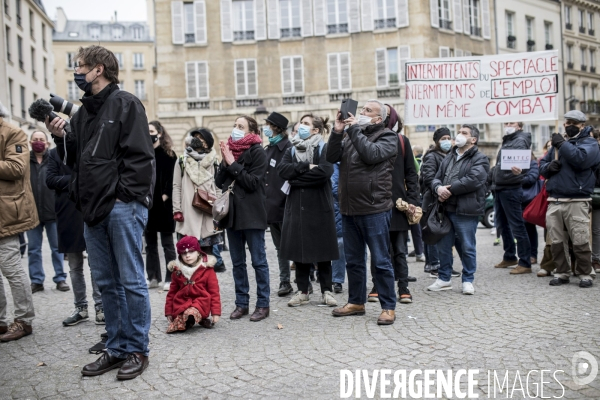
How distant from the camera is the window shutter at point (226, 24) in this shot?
34.8 m

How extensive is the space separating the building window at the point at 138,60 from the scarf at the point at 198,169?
2644 inches

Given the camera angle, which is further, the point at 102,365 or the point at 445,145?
the point at 445,145

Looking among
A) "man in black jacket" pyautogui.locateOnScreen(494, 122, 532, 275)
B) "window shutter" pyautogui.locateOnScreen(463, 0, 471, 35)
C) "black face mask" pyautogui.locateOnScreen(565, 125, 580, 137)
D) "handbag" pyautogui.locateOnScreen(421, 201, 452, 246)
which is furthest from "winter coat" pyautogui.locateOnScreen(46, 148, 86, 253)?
"window shutter" pyautogui.locateOnScreen(463, 0, 471, 35)

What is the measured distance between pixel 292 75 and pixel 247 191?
29.1m

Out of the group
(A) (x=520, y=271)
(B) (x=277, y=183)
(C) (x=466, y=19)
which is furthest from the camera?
(C) (x=466, y=19)

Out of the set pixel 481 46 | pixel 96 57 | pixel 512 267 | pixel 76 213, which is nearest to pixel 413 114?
pixel 512 267

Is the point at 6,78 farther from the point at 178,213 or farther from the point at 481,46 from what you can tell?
the point at 178,213

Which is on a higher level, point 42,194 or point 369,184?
point 42,194

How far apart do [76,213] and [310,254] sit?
8.66 feet

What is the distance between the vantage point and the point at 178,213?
8695 millimetres

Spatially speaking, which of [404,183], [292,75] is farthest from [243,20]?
[404,183]

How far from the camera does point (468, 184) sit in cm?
789

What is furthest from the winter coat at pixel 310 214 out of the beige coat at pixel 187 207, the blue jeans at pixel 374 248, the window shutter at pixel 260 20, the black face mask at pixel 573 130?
the window shutter at pixel 260 20

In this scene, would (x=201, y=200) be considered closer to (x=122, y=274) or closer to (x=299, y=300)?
(x=299, y=300)
